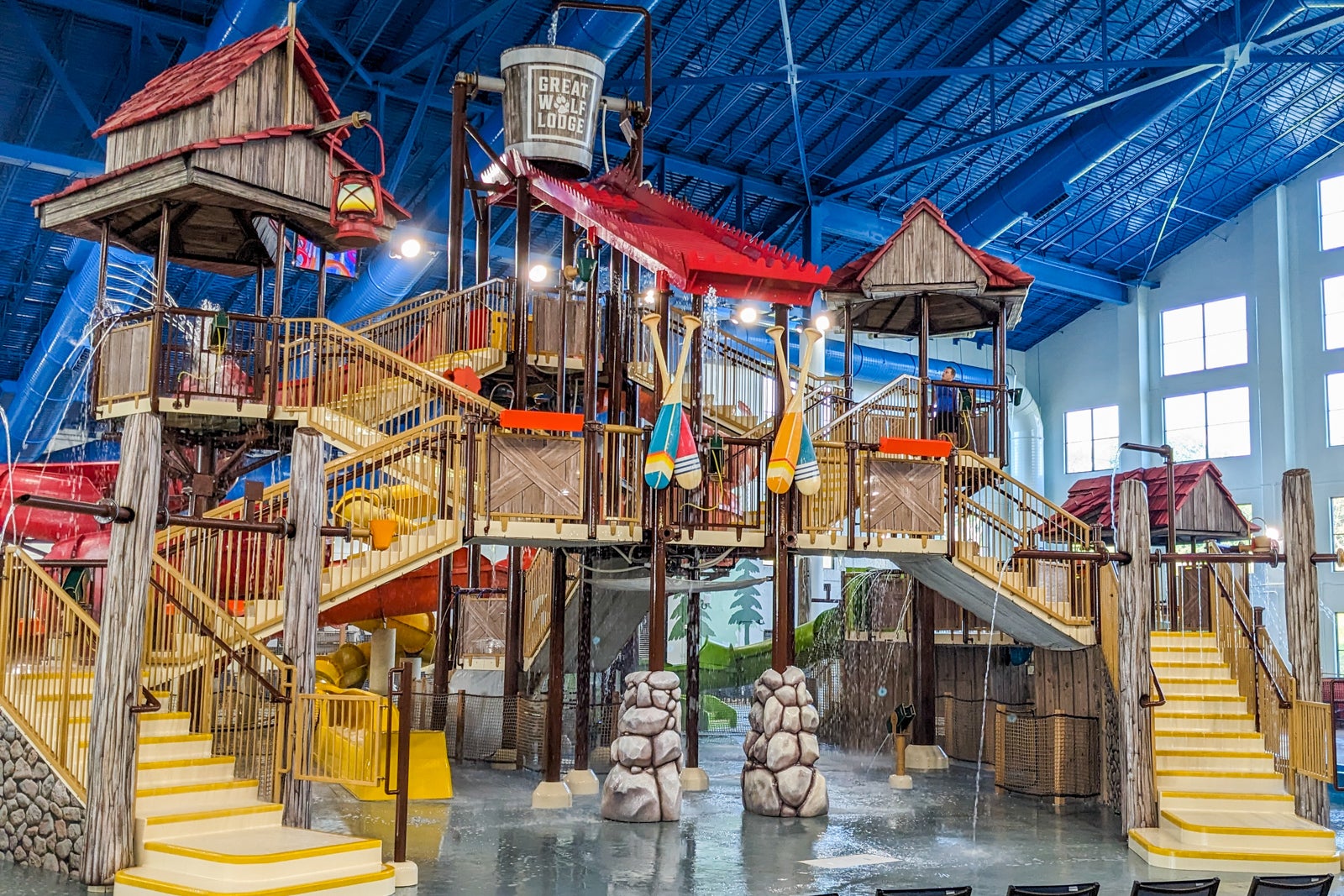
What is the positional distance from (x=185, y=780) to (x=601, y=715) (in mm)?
10167

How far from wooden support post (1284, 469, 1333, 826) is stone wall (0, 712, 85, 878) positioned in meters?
12.7

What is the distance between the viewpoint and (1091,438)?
43.1 metres

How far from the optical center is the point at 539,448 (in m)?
15.7

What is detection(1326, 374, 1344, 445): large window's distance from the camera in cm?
3553

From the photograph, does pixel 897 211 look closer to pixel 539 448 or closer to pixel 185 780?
pixel 539 448

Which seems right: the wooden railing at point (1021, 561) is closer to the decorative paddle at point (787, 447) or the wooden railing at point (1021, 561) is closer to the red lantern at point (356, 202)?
the decorative paddle at point (787, 447)

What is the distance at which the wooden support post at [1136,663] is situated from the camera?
593 inches

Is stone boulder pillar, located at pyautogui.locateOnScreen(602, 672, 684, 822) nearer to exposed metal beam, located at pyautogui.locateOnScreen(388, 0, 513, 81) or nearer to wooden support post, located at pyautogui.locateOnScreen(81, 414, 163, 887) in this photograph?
wooden support post, located at pyautogui.locateOnScreen(81, 414, 163, 887)

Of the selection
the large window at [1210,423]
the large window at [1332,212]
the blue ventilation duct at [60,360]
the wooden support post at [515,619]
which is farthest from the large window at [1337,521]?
the blue ventilation duct at [60,360]

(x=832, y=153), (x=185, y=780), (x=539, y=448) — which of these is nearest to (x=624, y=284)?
(x=539, y=448)

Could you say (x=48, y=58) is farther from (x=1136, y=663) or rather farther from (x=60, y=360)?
(x=1136, y=663)

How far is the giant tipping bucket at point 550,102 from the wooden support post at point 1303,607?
9766mm

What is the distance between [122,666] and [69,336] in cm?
2023

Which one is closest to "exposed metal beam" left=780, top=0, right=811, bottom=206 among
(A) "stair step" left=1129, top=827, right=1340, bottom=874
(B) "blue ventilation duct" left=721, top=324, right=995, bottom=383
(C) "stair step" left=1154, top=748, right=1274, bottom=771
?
(B) "blue ventilation duct" left=721, top=324, right=995, bottom=383
